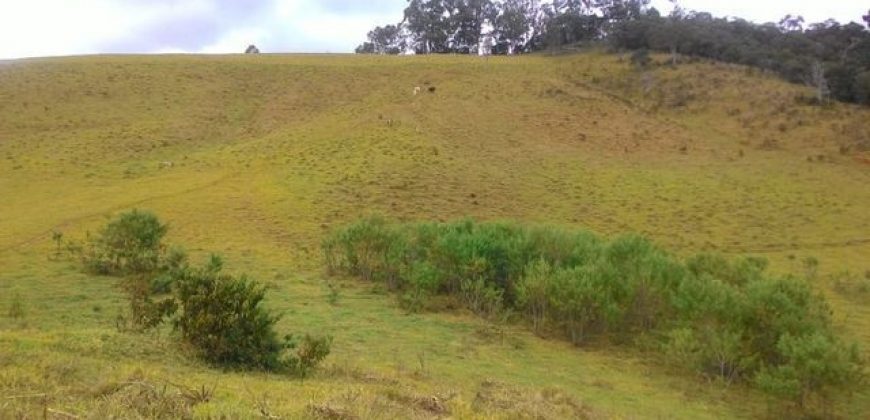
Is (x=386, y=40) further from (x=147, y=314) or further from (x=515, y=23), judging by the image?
(x=147, y=314)

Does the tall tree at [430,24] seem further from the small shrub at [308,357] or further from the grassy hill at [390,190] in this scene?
the small shrub at [308,357]

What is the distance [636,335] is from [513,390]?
27.6 ft

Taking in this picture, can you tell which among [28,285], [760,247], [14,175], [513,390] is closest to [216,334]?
[513,390]

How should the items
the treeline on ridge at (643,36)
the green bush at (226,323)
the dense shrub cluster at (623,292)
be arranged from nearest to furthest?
the green bush at (226,323) < the dense shrub cluster at (623,292) < the treeline on ridge at (643,36)

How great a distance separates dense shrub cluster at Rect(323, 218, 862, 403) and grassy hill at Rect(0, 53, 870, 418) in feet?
2.74

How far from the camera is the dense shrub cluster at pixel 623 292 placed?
14.1 metres

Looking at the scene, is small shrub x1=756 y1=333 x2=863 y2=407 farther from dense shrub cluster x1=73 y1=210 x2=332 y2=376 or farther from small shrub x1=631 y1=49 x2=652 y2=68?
small shrub x1=631 y1=49 x2=652 y2=68

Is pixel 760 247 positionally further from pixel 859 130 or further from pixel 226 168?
pixel 226 168

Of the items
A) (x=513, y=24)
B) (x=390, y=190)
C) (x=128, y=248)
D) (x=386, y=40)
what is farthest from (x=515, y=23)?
(x=128, y=248)

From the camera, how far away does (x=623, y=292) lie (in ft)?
58.1

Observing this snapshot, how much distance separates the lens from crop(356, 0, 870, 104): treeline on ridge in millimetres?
52094

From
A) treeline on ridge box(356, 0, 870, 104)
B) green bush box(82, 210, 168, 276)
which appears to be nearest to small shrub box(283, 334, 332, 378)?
green bush box(82, 210, 168, 276)

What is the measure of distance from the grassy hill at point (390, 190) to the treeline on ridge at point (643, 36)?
4183 mm

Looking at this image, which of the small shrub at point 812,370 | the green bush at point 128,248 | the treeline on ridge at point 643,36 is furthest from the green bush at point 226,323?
the treeline on ridge at point 643,36
